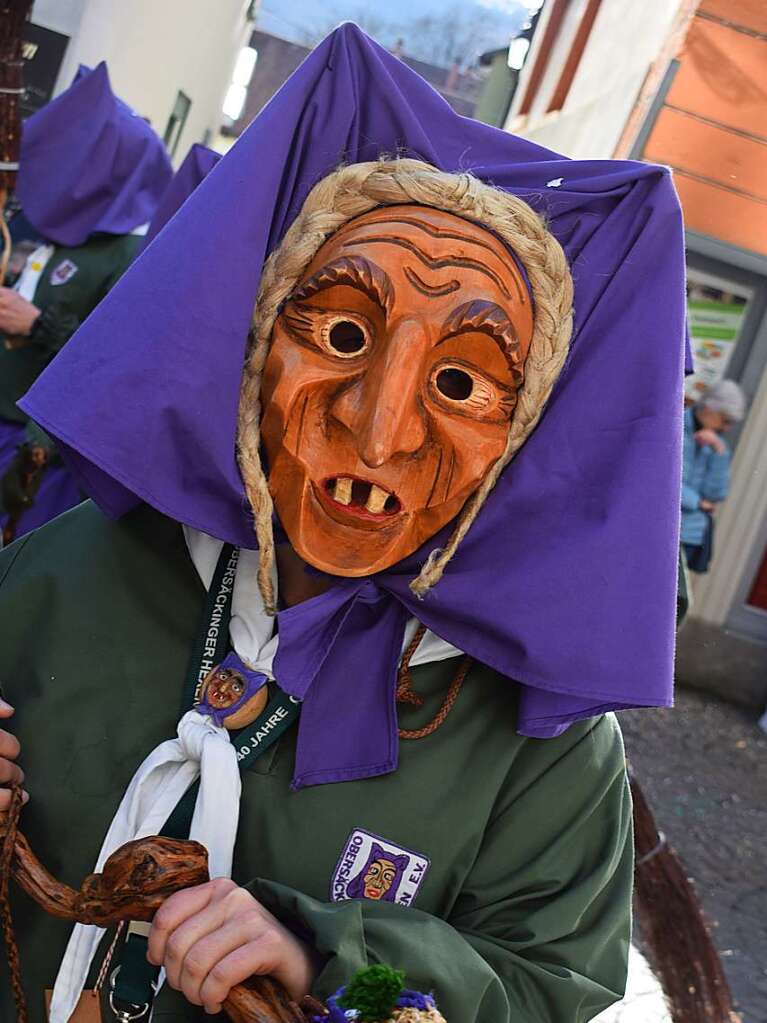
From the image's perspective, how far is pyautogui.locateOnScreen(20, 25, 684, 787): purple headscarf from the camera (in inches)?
71.2

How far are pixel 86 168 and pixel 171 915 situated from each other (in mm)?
3975

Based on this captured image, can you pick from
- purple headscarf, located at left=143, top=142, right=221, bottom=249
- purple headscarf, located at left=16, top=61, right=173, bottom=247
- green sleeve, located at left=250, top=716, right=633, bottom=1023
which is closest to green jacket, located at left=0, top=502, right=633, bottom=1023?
green sleeve, located at left=250, top=716, right=633, bottom=1023

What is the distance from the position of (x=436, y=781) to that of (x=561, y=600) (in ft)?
1.12

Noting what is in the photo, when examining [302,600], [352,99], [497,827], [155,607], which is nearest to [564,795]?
[497,827]

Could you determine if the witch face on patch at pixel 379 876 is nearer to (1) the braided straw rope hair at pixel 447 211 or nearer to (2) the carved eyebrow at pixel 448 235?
(1) the braided straw rope hair at pixel 447 211

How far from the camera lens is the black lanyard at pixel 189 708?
5.79ft

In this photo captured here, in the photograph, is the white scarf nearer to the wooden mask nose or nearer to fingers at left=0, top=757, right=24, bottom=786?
fingers at left=0, top=757, right=24, bottom=786

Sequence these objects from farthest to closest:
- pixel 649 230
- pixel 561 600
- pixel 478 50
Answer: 1. pixel 478 50
2. pixel 649 230
3. pixel 561 600

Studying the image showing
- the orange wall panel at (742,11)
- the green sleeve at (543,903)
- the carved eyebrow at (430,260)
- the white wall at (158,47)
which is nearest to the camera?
the green sleeve at (543,903)

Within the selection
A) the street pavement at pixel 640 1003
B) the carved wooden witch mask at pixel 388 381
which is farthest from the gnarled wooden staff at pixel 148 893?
the street pavement at pixel 640 1003

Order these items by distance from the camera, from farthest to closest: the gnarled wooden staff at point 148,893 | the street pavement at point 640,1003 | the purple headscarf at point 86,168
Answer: the purple headscarf at point 86,168 → the street pavement at point 640,1003 → the gnarled wooden staff at point 148,893

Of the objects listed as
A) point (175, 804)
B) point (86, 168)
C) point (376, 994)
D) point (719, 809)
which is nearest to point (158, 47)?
point (86, 168)

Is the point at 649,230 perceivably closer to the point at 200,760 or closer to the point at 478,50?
the point at 200,760

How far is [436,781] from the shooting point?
1.91m
